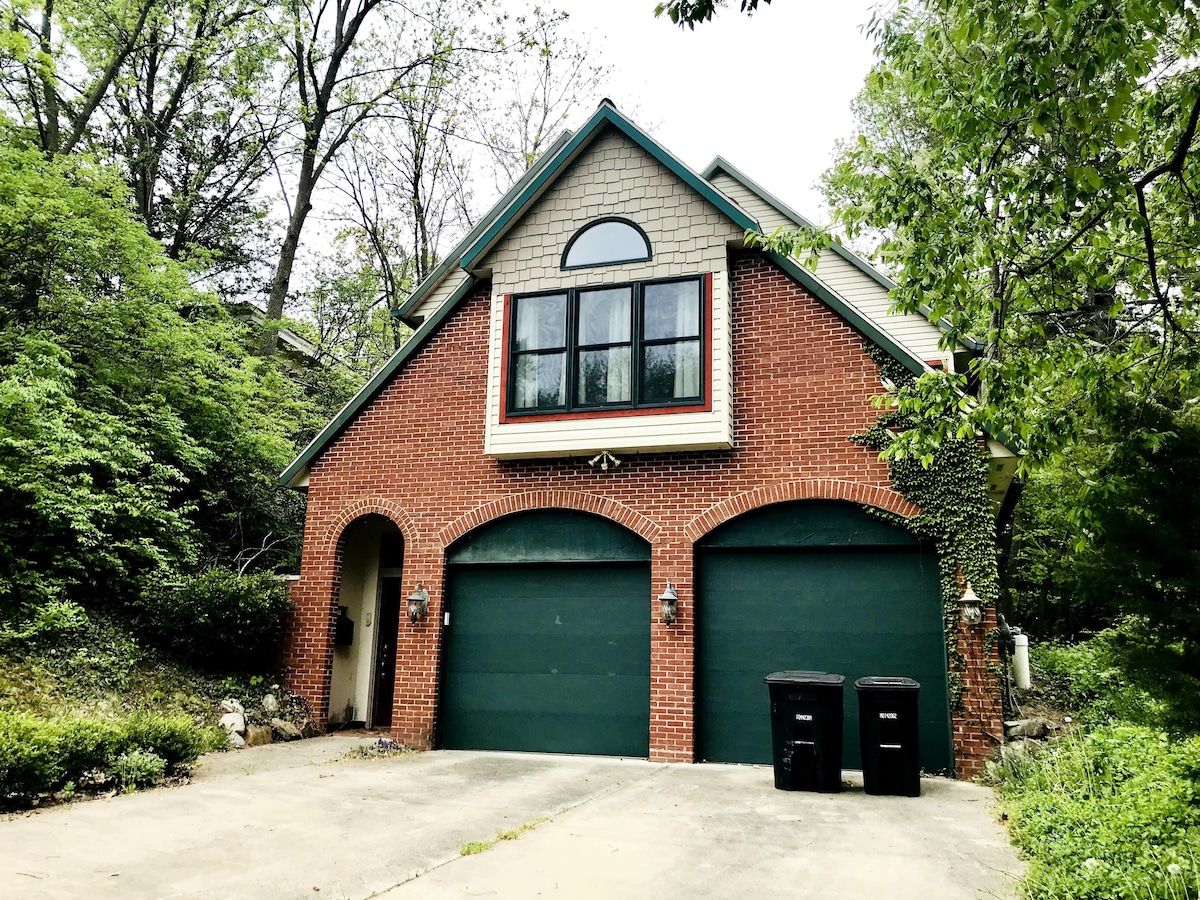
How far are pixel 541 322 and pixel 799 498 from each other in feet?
14.2

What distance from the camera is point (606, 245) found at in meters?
11.7

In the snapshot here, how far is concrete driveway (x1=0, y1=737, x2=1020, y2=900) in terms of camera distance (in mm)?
4992

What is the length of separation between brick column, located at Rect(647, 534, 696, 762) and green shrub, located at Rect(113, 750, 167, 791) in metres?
5.48

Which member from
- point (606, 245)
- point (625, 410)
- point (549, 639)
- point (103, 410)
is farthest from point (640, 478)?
point (103, 410)

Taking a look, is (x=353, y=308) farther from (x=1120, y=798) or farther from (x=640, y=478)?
(x=1120, y=798)

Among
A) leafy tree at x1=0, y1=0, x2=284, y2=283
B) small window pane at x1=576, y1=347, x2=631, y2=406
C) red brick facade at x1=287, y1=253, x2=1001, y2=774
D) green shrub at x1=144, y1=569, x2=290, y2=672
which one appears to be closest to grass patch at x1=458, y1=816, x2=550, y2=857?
red brick facade at x1=287, y1=253, x2=1001, y2=774

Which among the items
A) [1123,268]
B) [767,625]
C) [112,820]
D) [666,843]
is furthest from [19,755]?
[1123,268]

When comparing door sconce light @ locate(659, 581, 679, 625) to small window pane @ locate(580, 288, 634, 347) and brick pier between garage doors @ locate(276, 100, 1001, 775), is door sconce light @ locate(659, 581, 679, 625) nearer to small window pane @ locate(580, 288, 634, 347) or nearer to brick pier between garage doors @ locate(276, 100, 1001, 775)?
brick pier between garage doors @ locate(276, 100, 1001, 775)

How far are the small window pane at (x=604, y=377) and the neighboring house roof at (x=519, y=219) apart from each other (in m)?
2.31

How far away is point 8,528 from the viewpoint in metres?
10.9

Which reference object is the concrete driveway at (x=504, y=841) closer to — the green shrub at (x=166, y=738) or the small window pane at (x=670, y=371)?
the green shrub at (x=166, y=738)

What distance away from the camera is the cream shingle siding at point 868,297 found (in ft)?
42.4

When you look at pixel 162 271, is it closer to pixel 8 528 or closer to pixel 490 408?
pixel 8 528

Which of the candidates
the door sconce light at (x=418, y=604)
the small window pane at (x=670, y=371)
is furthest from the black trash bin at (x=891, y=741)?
the door sconce light at (x=418, y=604)
